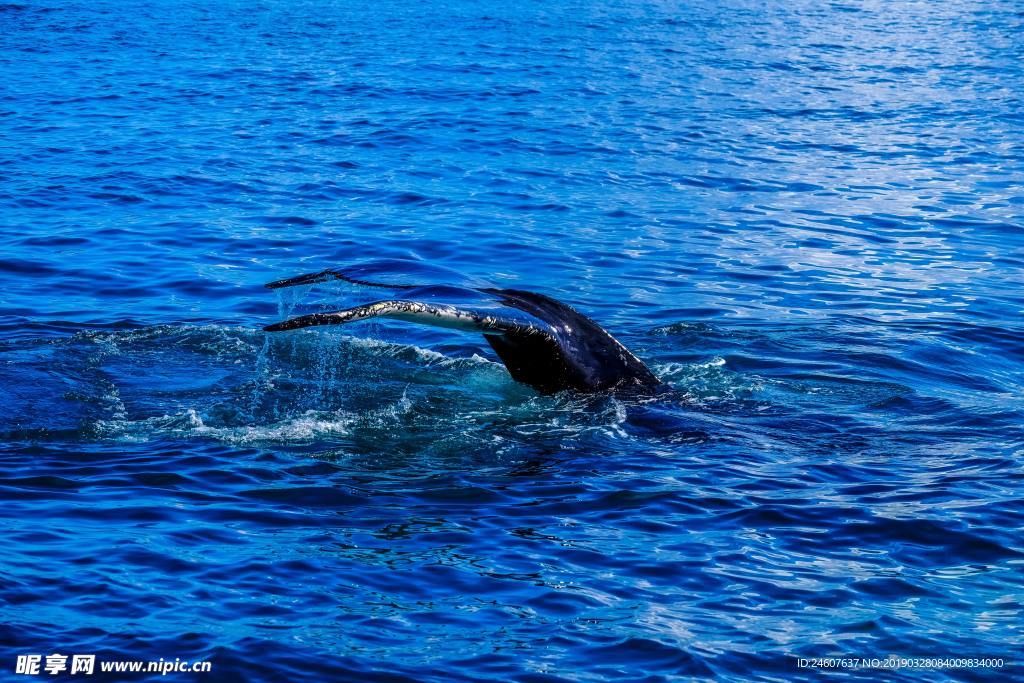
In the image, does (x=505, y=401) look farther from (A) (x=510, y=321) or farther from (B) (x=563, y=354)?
(A) (x=510, y=321)

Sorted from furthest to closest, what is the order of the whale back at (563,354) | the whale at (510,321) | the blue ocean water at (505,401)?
the whale back at (563,354) < the whale at (510,321) < the blue ocean water at (505,401)

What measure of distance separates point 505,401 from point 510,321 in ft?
5.46

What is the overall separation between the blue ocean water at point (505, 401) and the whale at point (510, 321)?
0.25 m

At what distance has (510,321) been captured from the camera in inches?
297

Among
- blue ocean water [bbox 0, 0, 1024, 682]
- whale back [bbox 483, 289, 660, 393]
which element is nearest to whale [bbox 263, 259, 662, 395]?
whale back [bbox 483, 289, 660, 393]

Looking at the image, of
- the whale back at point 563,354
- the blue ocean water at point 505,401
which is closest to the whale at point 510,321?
the whale back at point 563,354

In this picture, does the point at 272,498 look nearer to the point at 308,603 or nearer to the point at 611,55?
the point at 308,603

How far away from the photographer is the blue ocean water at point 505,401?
19.2 feet

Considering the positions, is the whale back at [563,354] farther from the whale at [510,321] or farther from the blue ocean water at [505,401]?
the blue ocean water at [505,401]

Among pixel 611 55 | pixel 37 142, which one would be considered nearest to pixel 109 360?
pixel 37 142

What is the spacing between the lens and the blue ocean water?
5.85 m

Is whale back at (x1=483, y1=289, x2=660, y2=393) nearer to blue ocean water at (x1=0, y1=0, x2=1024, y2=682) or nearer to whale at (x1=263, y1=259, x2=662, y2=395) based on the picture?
whale at (x1=263, y1=259, x2=662, y2=395)

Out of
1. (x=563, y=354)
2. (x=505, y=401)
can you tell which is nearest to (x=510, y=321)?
(x=563, y=354)

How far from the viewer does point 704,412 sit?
892 cm
